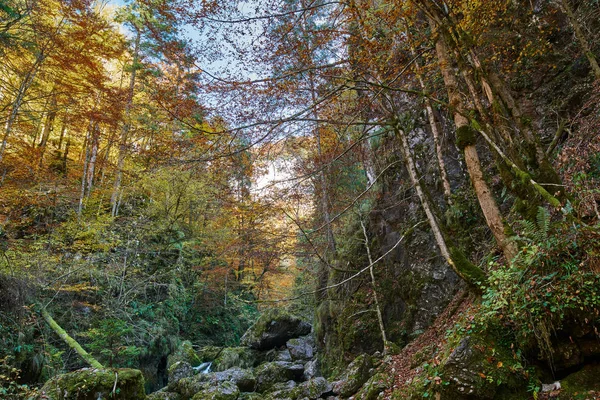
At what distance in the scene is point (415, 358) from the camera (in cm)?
500

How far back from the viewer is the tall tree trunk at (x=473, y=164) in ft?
12.9

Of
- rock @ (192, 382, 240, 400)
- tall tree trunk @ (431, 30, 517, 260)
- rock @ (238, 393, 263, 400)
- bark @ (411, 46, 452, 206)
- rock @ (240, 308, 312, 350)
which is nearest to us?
tall tree trunk @ (431, 30, 517, 260)

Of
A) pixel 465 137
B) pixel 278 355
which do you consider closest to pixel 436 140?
pixel 465 137

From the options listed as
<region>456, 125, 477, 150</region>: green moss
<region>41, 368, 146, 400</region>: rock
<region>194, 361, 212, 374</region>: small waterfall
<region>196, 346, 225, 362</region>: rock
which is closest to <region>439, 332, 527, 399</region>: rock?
<region>456, 125, 477, 150</region>: green moss

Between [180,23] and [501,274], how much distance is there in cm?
595

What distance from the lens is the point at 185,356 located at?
515 inches

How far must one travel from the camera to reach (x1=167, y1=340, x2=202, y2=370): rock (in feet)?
42.0

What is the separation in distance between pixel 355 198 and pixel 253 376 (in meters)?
7.03

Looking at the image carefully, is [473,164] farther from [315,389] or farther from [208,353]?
[208,353]

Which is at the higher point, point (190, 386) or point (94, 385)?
point (94, 385)

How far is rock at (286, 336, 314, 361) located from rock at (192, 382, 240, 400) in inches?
199

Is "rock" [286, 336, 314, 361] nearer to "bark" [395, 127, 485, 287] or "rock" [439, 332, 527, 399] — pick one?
"bark" [395, 127, 485, 287]

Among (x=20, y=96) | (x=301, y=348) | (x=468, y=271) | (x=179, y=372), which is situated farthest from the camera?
(x=301, y=348)

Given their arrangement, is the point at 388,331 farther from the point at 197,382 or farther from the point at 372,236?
the point at 197,382
